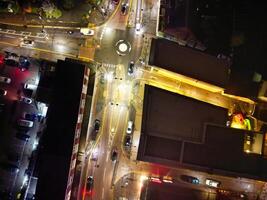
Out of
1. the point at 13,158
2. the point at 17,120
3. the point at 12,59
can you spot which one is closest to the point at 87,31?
the point at 12,59

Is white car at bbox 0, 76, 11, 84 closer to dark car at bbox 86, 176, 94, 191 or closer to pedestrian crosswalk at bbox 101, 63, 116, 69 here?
pedestrian crosswalk at bbox 101, 63, 116, 69

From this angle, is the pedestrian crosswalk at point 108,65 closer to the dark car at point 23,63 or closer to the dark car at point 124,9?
the dark car at point 124,9

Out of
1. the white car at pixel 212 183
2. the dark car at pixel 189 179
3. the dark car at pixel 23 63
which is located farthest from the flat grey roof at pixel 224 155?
the dark car at pixel 23 63

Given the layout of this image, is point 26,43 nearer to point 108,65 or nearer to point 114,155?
point 108,65

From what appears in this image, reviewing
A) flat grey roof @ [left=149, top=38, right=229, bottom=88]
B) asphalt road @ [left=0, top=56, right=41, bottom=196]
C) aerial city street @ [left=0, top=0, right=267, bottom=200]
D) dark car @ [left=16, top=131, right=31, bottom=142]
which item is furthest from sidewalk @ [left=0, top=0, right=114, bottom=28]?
dark car @ [left=16, top=131, right=31, bottom=142]

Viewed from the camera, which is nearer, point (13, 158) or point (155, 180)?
point (155, 180)

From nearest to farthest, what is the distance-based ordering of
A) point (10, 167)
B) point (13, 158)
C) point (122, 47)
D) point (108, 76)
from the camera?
point (10, 167) < point (13, 158) < point (108, 76) < point (122, 47)
